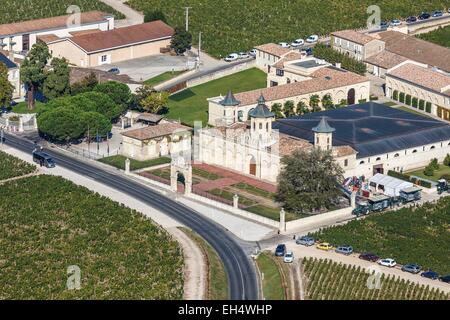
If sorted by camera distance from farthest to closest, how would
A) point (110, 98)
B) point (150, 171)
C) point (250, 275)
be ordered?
point (110, 98)
point (150, 171)
point (250, 275)

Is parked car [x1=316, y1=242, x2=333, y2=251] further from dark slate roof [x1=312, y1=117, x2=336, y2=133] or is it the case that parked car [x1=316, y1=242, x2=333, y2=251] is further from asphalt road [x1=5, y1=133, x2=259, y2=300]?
dark slate roof [x1=312, y1=117, x2=336, y2=133]

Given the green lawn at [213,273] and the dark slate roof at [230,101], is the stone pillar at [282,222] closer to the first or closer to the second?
the green lawn at [213,273]

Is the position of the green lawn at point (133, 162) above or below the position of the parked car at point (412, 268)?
below

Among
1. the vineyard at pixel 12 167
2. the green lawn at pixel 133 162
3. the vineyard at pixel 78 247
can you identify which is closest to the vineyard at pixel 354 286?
the vineyard at pixel 78 247

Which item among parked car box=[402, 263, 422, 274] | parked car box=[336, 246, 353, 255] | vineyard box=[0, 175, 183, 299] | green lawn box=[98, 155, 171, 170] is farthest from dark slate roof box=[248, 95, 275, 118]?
parked car box=[402, 263, 422, 274]

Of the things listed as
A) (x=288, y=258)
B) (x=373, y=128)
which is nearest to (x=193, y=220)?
(x=288, y=258)
